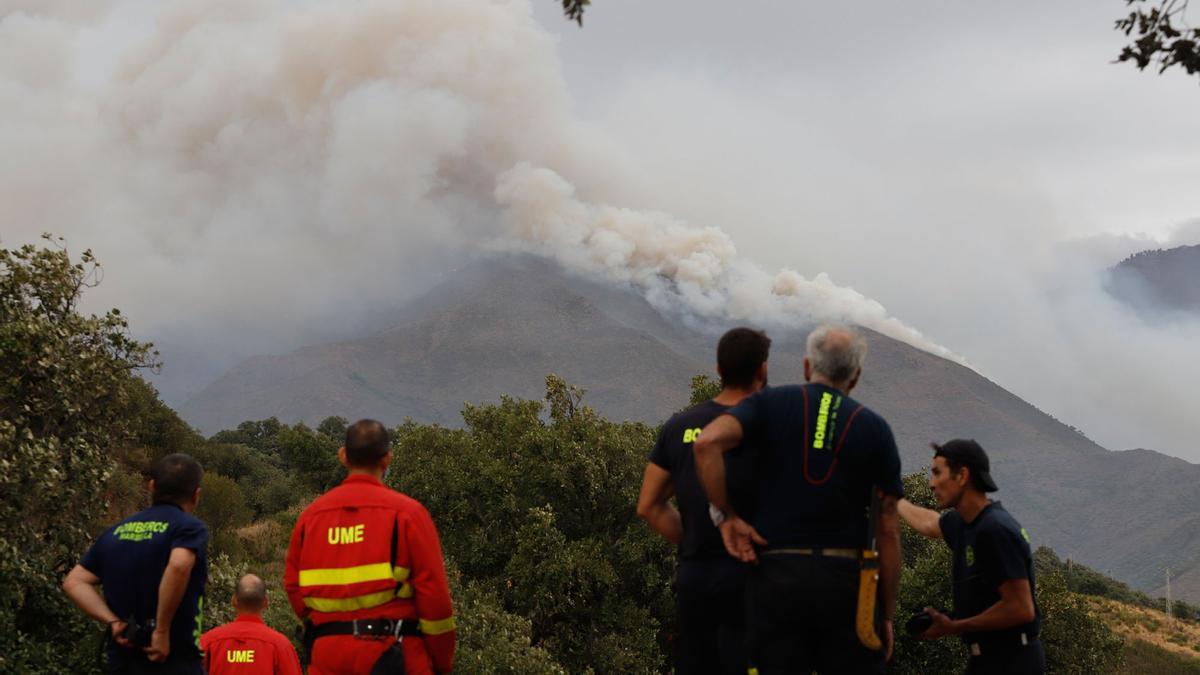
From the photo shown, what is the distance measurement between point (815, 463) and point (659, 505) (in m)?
1.20

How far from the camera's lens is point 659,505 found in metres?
6.05

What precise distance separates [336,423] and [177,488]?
334 feet

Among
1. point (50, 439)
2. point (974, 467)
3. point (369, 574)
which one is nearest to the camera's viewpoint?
point (369, 574)

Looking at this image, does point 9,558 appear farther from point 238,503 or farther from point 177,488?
point 238,503

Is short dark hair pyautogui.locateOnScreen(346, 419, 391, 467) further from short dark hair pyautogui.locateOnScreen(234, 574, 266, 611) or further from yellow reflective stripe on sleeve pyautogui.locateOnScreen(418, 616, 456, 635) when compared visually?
short dark hair pyautogui.locateOnScreen(234, 574, 266, 611)

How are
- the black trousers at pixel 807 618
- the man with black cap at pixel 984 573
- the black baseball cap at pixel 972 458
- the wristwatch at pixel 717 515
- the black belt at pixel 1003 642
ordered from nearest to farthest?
the black trousers at pixel 807 618 → the wristwatch at pixel 717 515 → the man with black cap at pixel 984 573 → the black belt at pixel 1003 642 → the black baseball cap at pixel 972 458

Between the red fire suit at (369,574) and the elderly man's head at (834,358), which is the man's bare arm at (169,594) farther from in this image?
the elderly man's head at (834,358)

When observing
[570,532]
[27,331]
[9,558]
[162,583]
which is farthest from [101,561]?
[570,532]

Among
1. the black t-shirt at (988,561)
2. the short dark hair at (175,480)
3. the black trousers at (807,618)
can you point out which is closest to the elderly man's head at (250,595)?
the short dark hair at (175,480)

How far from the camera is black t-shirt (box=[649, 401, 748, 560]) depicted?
590 centimetres

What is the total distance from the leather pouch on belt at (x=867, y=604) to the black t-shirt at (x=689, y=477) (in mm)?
984

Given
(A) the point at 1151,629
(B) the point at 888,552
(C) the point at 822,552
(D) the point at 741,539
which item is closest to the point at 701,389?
(B) the point at 888,552

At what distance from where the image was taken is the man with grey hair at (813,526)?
507 centimetres

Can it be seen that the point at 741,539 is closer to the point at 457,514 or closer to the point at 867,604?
the point at 867,604
